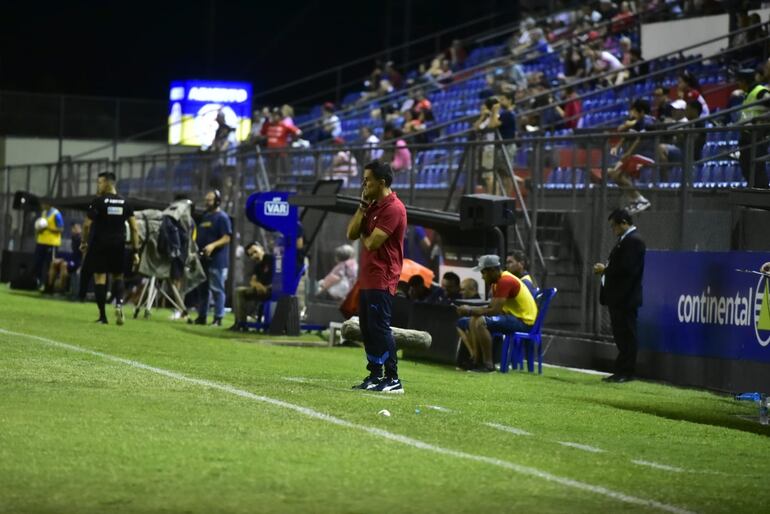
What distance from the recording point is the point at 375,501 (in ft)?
24.8

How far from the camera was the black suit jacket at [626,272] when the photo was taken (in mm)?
16406

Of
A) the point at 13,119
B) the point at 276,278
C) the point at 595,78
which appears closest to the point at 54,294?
the point at 276,278

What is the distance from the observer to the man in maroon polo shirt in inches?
495

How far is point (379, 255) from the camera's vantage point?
41.5 ft

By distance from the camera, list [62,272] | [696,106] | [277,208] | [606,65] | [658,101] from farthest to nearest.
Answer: [62,272] < [606,65] < [658,101] < [277,208] < [696,106]

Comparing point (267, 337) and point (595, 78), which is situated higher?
point (595, 78)

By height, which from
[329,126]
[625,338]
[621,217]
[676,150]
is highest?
[329,126]

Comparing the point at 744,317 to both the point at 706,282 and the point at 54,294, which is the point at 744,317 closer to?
the point at 706,282

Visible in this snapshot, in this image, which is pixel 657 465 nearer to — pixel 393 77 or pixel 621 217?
pixel 621 217

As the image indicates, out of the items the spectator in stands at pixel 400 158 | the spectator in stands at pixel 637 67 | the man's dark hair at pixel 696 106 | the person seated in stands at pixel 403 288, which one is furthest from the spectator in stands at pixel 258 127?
the man's dark hair at pixel 696 106

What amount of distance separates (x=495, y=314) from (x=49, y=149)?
102ft

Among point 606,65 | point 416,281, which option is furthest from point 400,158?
point 606,65

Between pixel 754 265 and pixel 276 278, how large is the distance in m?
8.47

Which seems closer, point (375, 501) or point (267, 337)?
point (375, 501)
